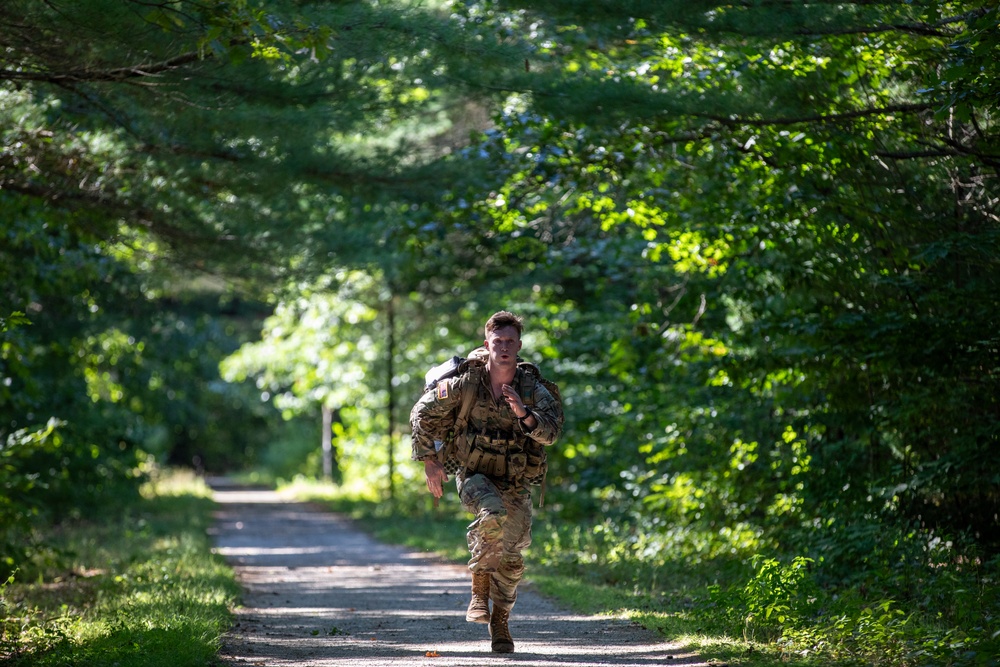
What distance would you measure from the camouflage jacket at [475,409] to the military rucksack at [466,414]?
0.01 meters

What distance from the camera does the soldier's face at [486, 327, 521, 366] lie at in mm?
6410

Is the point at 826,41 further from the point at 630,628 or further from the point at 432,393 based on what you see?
the point at 630,628

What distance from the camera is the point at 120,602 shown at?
852 centimetres

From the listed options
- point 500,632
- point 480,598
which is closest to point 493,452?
point 480,598

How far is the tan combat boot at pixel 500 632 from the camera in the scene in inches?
256

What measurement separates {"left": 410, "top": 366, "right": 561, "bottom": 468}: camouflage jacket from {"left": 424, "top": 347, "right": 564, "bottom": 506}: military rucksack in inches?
0.5

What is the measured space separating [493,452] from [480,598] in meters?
0.95

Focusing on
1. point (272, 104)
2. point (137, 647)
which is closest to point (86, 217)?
point (272, 104)

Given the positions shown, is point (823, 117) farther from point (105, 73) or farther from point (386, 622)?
point (105, 73)

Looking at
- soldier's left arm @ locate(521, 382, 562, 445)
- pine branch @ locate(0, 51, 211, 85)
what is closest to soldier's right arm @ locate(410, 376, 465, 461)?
soldier's left arm @ locate(521, 382, 562, 445)

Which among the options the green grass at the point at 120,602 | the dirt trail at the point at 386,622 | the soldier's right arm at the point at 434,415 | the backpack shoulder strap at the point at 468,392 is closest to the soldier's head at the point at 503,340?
the backpack shoulder strap at the point at 468,392

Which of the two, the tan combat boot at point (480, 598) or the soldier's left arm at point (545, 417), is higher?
the soldier's left arm at point (545, 417)

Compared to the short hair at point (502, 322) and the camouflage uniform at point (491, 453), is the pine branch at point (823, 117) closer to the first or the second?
the short hair at point (502, 322)

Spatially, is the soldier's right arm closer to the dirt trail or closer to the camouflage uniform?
the camouflage uniform
